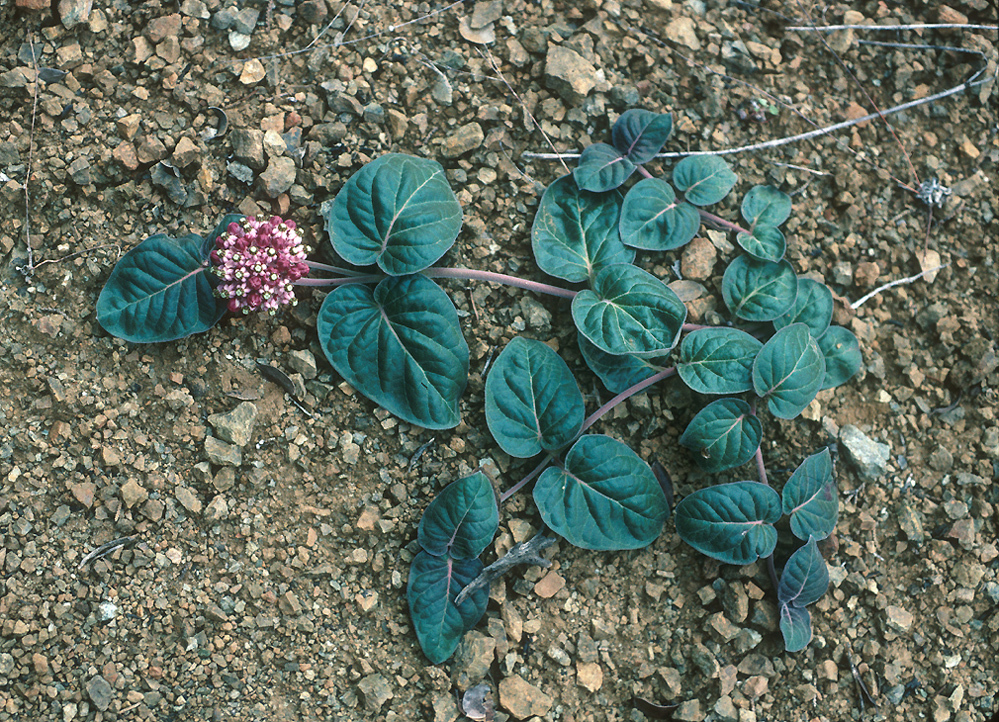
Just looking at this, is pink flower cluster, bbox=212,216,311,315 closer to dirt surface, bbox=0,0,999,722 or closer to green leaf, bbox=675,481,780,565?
dirt surface, bbox=0,0,999,722

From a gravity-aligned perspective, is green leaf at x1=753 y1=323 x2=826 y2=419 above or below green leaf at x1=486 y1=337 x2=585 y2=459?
above

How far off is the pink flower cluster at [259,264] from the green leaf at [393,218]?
17 centimetres

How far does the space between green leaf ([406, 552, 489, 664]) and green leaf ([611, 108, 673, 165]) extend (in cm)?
148

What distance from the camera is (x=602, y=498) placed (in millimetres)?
2404

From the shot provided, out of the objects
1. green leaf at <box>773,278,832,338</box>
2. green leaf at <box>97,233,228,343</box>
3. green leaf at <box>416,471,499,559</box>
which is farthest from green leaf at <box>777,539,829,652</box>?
green leaf at <box>97,233,228,343</box>

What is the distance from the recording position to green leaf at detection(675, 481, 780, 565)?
2.39 m

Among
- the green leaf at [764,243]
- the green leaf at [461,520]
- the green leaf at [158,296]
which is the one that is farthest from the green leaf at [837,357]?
the green leaf at [158,296]

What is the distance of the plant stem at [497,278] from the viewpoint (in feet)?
8.06

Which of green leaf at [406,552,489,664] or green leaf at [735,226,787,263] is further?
green leaf at [735,226,787,263]

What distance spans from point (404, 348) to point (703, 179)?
121cm

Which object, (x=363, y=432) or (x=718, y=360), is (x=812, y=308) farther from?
(x=363, y=432)

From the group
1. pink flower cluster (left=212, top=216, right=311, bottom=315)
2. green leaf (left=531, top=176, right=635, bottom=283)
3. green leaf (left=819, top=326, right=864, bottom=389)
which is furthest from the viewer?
green leaf (left=819, top=326, right=864, bottom=389)

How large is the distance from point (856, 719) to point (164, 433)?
241 cm

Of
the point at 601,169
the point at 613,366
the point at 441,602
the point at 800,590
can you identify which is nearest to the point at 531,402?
the point at 613,366
